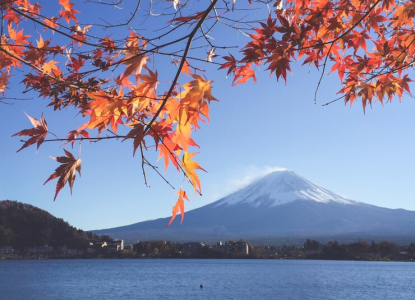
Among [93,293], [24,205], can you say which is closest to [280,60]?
[93,293]

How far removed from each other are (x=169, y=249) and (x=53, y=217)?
137ft

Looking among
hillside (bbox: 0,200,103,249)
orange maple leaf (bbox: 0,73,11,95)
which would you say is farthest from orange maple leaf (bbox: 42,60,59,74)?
hillside (bbox: 0,200,103,249)

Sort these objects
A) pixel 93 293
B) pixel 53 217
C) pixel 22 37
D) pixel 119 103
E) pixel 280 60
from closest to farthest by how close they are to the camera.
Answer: pixel 119 103
pixel 280 60
pixel 22 37
pixel 93 293
pixel 53 217

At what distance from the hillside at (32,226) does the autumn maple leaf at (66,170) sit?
93078 mm

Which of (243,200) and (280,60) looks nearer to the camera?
(280,60)

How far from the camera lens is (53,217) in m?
89.8

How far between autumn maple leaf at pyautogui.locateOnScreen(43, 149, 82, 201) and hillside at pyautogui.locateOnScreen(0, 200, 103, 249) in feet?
305

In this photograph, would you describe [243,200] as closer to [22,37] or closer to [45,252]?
[45,252]

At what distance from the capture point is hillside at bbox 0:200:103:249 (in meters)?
88.9

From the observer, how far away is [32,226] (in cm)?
9050

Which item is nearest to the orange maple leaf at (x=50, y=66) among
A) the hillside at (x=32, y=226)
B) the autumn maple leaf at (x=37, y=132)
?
the autumn maple leaf at (x=37, y=132)

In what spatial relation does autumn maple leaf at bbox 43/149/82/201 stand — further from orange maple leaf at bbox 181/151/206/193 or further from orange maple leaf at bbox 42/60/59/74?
orange maple leaf at bbox 42/60/59/74

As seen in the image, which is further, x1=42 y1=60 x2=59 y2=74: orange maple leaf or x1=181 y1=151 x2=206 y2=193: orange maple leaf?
x1=42 y1=60 x2=59 y2=74: orange maple leaf

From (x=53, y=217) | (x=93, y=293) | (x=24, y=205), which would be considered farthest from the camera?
(x=24, y=205)
